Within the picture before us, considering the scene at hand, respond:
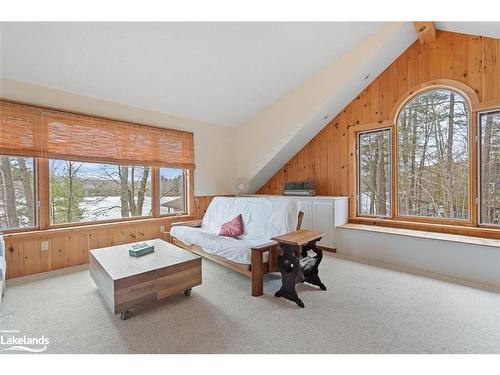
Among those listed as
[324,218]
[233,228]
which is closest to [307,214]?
[324,218]

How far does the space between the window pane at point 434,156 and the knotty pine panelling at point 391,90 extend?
232mm

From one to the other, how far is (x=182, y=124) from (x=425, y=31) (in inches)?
140

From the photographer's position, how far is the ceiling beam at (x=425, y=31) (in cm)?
268

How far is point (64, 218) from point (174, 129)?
1.97 m

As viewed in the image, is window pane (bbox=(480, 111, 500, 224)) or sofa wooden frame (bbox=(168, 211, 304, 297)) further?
window pane (bbox=(480, 111, 500, 224))

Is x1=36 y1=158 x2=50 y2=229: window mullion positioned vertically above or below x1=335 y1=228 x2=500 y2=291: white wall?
above

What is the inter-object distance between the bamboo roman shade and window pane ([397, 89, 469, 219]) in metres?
3.38

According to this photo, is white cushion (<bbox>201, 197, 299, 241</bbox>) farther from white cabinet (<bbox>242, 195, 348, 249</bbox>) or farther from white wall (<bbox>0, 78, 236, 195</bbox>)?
white wall (<bbox>0, 78, 236, 195</bbox>)

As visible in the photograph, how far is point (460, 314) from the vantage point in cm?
Result: 185

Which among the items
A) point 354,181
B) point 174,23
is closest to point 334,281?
point 354,181

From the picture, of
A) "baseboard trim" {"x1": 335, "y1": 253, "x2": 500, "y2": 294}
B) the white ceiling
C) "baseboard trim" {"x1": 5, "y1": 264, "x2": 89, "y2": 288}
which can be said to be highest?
the white ceiling

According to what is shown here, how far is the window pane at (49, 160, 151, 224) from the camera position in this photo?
293 centimetres

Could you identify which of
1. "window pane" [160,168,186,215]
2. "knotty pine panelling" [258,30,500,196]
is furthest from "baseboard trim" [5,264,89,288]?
"knotty pine panelling" [258,30,500,196]
